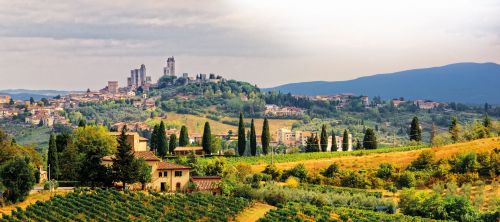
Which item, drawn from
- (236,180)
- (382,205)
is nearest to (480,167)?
(382,205)

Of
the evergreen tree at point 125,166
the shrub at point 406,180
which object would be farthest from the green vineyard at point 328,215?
the shrub at point 406,180

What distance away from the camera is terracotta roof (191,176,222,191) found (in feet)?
190

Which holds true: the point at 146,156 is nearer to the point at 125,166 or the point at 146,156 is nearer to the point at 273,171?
the point at 125,166

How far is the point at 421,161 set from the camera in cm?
6838

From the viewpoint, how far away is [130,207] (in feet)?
157

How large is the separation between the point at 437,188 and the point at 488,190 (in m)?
5.21

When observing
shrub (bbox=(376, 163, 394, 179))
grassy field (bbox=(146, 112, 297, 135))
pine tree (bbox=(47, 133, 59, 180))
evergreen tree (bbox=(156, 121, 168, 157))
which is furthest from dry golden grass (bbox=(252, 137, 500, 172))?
grassy field (bbox=(146, 112, 297, 135))

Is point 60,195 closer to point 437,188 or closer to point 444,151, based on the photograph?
→ point 437,188

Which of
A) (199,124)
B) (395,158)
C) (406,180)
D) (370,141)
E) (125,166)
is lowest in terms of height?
(199,124)

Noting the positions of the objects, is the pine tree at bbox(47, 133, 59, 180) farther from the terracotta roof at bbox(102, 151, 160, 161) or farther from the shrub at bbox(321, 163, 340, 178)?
the shrub at bbox(321, 163, 340, 178)

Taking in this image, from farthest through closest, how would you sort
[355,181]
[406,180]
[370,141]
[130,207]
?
1. [370,141]
2. [355,181]
3. [406,180]
4. [130,207]

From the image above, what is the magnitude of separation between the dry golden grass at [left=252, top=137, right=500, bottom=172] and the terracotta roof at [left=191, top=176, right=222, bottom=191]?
38.3 ft

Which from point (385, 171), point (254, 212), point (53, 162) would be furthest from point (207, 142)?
point (254, 212)

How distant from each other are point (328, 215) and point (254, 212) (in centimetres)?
578
